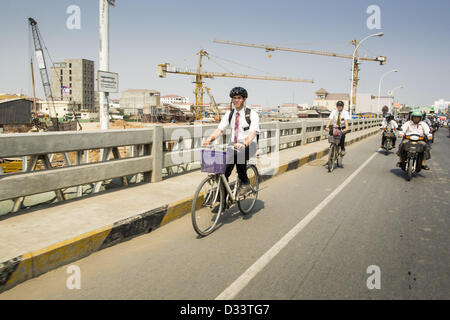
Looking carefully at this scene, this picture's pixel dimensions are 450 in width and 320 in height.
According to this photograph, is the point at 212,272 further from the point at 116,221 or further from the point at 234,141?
the point at 234,141

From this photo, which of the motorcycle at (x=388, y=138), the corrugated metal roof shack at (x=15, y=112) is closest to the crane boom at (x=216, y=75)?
the corrugated metal roof shack at (x=15, y=112)

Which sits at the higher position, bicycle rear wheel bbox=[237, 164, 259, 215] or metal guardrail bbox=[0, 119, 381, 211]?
metal guardrail bbox=[0, 119, 381, 211]

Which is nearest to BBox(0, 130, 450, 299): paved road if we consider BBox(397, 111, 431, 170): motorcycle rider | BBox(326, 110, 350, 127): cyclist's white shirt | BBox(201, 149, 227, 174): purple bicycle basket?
BBox(201, 149, 227, 174): purple bicycle basket

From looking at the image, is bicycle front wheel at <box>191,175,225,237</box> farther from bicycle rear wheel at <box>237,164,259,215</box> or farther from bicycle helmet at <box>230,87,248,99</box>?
bicycle helmet at <box>230,87,248,99</box>

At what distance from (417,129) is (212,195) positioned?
6.70m

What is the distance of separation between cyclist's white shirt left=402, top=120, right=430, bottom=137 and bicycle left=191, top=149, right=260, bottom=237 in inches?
231

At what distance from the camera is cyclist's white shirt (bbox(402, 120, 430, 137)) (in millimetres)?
8820

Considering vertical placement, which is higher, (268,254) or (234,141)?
(234,141)

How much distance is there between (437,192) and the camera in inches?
286

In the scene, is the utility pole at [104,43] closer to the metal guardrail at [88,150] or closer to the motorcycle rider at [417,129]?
the metal guardrail at [88,150]

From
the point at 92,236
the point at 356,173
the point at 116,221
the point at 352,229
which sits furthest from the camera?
the point at 356,173

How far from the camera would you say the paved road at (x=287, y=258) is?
3141 millimetres
